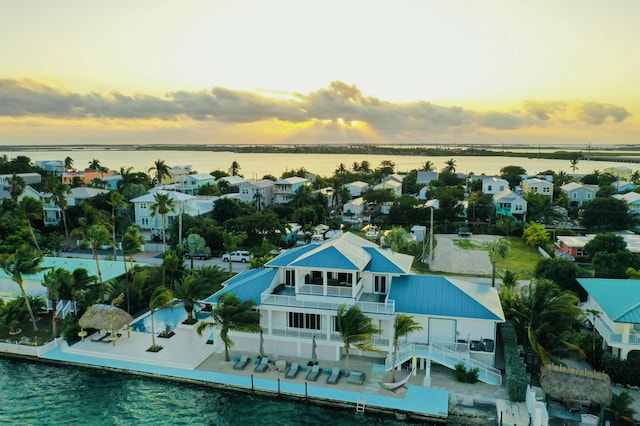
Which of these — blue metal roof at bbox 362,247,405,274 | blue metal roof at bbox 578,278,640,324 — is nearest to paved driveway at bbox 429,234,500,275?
blue metal roof at bbox 578,278,640,324

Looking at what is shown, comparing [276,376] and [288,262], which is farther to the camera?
[288,262]

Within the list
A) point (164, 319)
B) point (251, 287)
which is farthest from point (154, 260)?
point (251, 287)

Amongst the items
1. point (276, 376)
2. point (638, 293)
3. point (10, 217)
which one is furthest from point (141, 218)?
point (638, 293)

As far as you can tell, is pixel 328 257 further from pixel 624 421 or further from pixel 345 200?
pixel 345 200

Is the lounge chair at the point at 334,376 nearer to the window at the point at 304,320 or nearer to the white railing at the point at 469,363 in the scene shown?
the window at the point at 304,320

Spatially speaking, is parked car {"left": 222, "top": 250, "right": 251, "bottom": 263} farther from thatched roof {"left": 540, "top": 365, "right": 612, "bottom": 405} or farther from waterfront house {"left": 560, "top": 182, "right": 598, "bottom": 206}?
waterfront house {"left": 560, "top": 182, "right": 598, "bottom": 206}

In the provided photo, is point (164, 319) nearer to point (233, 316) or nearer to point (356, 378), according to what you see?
point (233, 316)

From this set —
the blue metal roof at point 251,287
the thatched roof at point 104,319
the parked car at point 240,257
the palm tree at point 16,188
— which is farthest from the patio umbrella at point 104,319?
the palm tree at point 16,188
